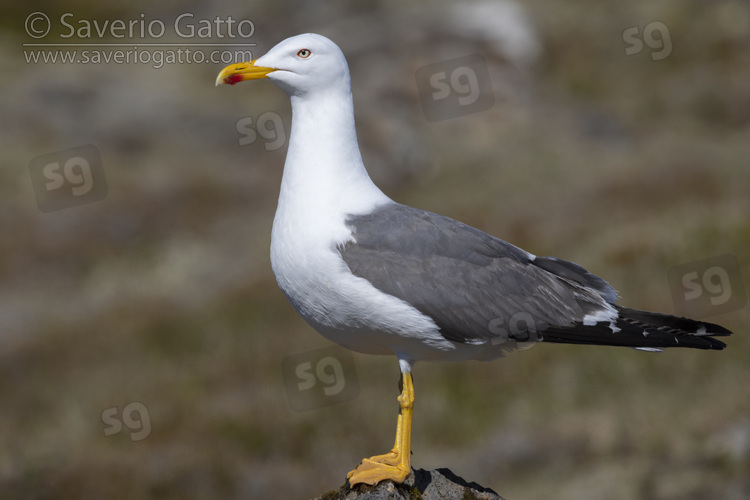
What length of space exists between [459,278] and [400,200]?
1301 cm

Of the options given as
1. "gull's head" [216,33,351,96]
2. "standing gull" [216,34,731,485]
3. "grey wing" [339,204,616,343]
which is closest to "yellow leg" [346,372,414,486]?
"standing gull" [216,34,731,485]

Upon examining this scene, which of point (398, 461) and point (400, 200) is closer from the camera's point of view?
point (398, 461)

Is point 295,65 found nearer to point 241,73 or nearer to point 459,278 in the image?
point 241,73

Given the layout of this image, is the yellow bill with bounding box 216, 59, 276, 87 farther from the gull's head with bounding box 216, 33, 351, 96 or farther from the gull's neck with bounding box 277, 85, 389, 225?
the gull's neck with bounding box 277, 85, 389, 225

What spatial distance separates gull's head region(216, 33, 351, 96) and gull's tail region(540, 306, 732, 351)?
2398mm

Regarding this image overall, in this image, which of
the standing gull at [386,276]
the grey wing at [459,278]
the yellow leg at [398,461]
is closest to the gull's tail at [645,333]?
the standing gull at [386,276]

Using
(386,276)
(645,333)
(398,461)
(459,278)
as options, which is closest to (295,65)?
(386,276)

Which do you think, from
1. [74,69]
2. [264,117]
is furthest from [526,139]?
[74,69]

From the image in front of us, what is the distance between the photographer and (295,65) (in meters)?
5.46

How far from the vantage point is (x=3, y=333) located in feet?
51.7

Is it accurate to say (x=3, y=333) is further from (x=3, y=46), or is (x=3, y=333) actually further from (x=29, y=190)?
(x=3, y=46)

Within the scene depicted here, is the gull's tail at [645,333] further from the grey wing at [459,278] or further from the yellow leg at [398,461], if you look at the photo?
the yellow leg at [398,461]

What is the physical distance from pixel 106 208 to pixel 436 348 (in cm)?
1617

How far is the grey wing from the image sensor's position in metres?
5.27
